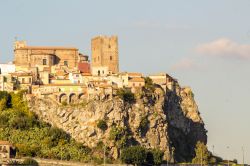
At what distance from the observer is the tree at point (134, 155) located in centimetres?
12519

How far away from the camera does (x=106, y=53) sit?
147250mm

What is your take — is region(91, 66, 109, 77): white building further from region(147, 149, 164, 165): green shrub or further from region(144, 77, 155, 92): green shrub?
region(147, 149, 164, 165): green shrub

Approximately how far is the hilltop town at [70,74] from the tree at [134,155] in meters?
8.59

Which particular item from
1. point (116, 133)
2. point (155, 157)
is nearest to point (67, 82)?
point (116, 133)

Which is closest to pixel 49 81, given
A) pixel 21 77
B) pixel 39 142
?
pixel 21 77

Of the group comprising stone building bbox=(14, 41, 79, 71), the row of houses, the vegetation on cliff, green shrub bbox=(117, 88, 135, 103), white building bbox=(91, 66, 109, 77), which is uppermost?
stone building bbox=(14, 41, 79, 71)

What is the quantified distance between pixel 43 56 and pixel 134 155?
28.1 m

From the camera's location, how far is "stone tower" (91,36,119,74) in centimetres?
14688

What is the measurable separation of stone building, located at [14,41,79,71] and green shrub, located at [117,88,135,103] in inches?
611

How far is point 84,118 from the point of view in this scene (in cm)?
12975

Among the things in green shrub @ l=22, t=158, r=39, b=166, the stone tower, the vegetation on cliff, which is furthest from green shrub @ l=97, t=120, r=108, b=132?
the stone tower

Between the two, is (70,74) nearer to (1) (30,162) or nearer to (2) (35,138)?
→ (2) (35,138)

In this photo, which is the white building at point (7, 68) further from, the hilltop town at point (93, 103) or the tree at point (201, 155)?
the tree at point (201, 155)

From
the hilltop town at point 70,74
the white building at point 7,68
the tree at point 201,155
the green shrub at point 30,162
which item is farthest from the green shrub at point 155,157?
the white building at point 7,68
